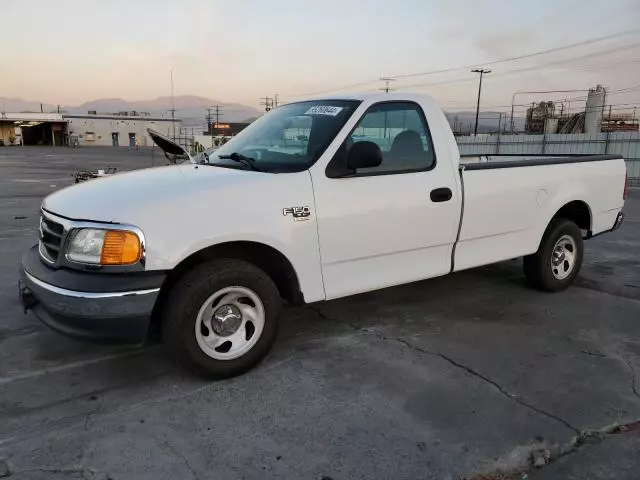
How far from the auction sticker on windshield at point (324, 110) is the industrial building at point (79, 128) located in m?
78.9

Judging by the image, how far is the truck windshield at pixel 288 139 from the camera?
4.04 meters

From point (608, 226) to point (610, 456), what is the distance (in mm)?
3978

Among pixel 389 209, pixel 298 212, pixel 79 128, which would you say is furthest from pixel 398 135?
pixel 79 128

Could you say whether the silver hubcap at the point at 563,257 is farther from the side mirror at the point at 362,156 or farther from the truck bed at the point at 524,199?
the side mirror at the point at 362,156

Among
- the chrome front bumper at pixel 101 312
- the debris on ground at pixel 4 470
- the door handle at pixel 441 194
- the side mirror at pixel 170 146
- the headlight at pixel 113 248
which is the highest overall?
the side mirror at pixel 170 146

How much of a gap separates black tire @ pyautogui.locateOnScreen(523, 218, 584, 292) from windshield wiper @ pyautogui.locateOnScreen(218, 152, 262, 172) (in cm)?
318

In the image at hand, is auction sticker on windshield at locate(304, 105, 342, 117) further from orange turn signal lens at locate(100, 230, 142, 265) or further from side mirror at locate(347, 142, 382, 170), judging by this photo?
orange turn signal lens at locate(100, 230, 142, 265)

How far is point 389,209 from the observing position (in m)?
4.19

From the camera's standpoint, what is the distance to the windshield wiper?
13.3 ft

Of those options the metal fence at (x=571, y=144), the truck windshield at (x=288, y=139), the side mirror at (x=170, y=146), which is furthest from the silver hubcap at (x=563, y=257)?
the metal fence at (x=571, y=144)

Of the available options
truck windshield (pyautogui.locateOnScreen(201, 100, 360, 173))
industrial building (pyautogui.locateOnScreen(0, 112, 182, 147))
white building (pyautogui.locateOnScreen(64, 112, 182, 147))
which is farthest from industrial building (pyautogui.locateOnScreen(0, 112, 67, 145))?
truck windshield (pyautogui.locateOnScreen(201, 100, 360, 173))

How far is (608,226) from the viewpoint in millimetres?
6242

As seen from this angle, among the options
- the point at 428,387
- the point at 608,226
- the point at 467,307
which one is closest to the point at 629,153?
the point at 608,226

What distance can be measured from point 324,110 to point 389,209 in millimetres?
981
